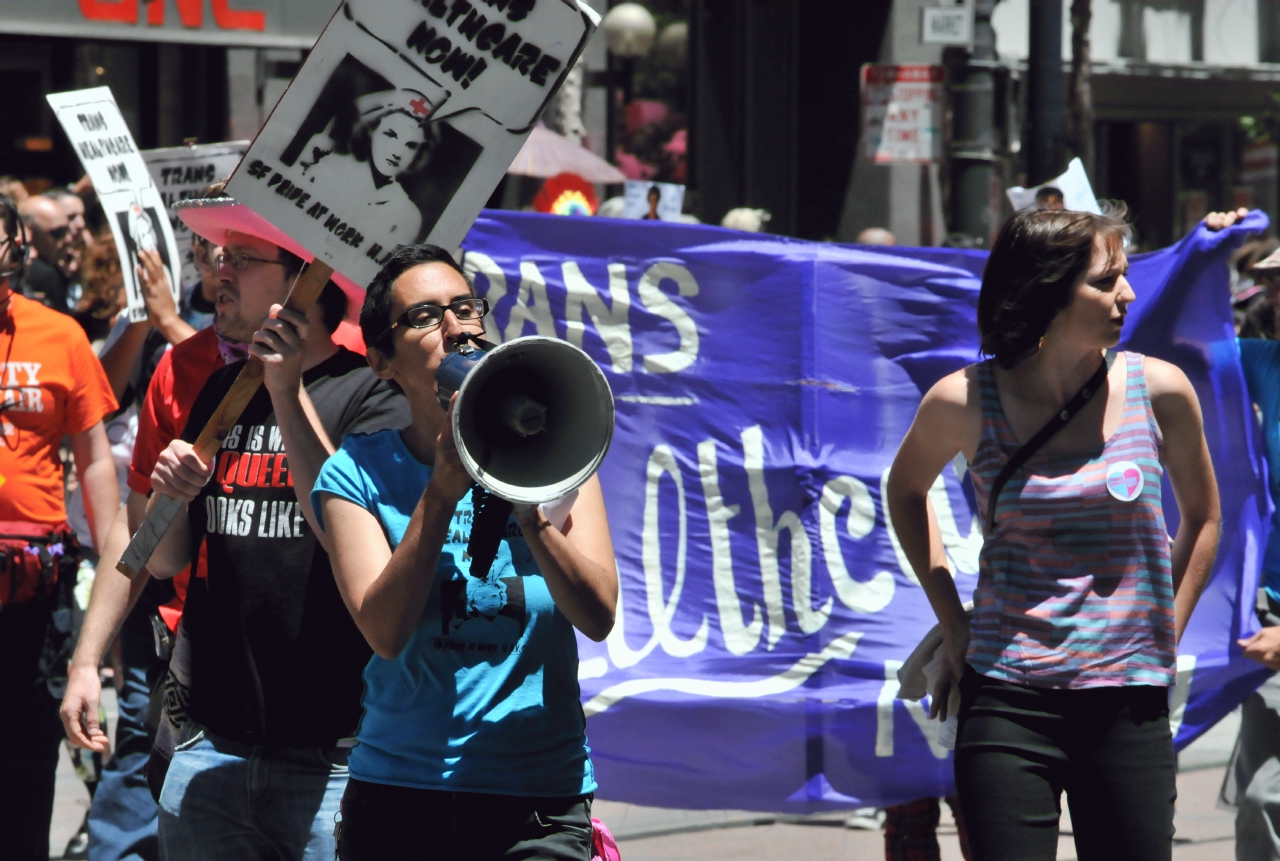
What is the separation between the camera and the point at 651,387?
4.79 meters

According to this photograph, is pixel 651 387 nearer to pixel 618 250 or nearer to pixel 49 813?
pixel 618 250

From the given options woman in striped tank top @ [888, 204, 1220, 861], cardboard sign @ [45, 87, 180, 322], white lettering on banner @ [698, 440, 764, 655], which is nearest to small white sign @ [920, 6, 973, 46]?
white lettering on banner @ [698, 440, 764, 655]

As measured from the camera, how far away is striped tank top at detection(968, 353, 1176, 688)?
3.08 metres

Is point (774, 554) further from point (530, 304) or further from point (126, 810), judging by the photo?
point (126, 810)

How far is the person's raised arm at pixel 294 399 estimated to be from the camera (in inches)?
112

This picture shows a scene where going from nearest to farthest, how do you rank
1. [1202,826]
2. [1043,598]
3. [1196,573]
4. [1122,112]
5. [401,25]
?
[401,25] < [1043,598] < [1196,573] < [1202,826] < [1122,112]

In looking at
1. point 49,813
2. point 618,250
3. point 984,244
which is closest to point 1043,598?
point 618,250

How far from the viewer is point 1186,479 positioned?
10.8 ft

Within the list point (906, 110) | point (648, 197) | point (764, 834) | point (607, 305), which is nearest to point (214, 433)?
point (607, 305)

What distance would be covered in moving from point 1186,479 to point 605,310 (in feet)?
6.50

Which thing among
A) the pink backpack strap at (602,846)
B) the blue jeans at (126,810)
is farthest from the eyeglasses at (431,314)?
the blue jeans at (126,810)

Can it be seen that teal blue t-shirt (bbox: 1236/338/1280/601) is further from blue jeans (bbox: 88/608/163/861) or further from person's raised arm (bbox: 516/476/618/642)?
blue jeans (bbox: 88/608/163/861)

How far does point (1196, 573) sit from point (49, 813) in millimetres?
A: 2970

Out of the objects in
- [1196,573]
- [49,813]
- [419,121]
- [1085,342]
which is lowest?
[49,813]
